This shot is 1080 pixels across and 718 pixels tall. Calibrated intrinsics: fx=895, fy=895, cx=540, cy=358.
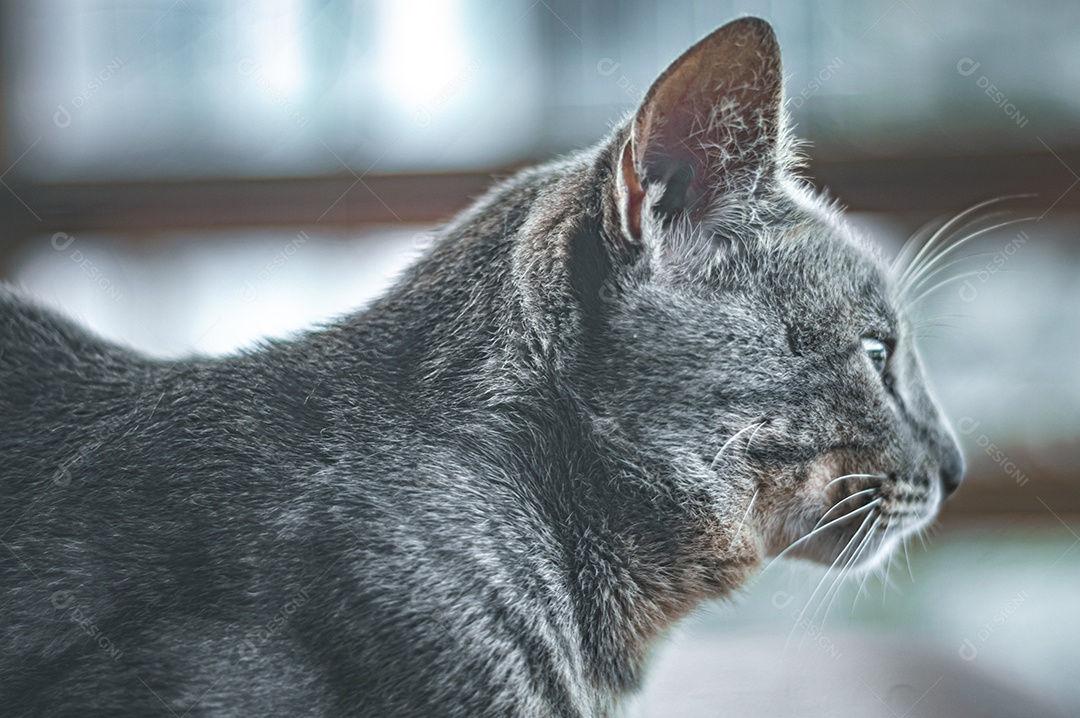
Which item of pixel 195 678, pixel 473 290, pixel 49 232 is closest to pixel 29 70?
pixel 49 232

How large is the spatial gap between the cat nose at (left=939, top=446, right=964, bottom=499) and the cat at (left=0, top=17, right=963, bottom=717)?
0.09 feet

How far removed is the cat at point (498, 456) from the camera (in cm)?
66

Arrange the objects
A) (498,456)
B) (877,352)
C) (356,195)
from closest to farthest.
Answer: (498,456)
(877,352)
(356,195)

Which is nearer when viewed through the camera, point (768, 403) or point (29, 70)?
point (768, 403)

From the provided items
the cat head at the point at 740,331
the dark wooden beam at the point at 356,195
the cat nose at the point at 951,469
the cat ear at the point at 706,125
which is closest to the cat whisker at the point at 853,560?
the cat head at the point at 740,331

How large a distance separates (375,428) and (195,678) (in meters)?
0.24

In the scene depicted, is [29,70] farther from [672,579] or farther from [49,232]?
[672,579]

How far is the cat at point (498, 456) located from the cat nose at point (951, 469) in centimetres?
3

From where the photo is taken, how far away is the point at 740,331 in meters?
0.82

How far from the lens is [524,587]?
0.74 m

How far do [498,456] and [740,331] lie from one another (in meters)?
0.25

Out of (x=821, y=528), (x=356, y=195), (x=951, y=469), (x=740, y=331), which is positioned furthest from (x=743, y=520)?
(x=356, y=195)

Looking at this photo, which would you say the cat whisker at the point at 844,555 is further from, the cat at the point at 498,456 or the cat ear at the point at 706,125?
the cat ear at the point at 706,125

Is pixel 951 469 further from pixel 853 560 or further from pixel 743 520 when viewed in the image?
pixel 743 520
